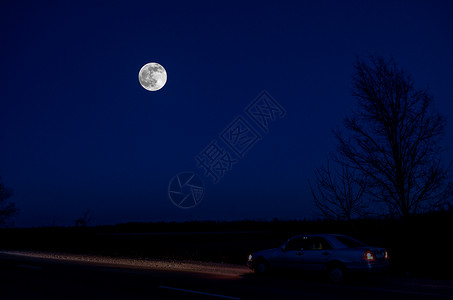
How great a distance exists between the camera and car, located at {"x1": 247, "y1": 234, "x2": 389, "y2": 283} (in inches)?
457

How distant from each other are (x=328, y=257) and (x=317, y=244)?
0.66m

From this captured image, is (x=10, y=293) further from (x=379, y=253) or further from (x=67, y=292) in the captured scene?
(x=379, y=253)

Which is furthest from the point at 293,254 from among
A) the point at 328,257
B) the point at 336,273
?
the point at 336,273

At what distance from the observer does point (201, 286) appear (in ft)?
37.6

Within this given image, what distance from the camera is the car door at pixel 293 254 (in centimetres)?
1298

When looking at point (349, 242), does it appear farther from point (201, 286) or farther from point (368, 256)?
point (201, 286)

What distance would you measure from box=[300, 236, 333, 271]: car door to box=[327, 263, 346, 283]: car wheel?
23 cm

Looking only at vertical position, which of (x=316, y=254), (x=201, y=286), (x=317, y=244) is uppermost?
(x=317, y=244)

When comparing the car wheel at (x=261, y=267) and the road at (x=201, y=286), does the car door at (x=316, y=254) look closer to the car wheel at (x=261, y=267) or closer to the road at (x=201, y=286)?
the road at (x=201, y=286)

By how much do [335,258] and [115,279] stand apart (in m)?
7.15

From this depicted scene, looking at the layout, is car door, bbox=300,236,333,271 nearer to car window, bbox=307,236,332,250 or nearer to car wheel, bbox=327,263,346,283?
car window, bbox=307,236,332,250

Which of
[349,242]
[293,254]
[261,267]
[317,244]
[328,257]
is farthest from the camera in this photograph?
[261,267]

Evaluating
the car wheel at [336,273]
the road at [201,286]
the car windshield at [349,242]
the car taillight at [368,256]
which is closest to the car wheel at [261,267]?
the road at [201,286]

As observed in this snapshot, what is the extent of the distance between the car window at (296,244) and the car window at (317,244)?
0.20 m
